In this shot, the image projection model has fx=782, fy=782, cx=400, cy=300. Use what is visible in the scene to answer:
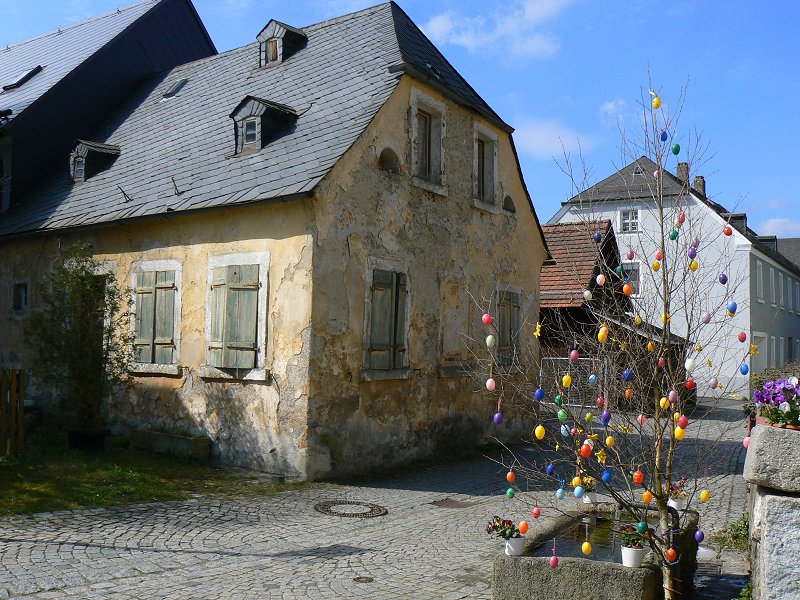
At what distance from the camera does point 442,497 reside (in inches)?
395

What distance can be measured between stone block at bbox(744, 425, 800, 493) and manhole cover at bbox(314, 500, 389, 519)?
526cm

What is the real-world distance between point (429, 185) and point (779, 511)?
9.50 m

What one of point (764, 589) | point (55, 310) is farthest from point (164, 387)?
point (764, 589)

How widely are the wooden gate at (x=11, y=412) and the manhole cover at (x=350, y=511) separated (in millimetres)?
4353

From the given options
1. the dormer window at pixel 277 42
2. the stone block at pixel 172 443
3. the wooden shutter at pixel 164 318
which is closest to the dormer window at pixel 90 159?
the dormer window at pixel 277 42

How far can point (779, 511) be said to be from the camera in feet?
13.2

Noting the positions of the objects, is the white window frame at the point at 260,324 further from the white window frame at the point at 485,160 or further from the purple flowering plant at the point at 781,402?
the purple flowering plant at the point at 781,402

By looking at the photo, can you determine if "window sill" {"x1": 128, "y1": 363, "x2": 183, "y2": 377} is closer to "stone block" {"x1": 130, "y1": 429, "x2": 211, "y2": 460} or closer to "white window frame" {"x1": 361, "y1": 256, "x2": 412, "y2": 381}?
"stone block" {"x1": 130, "y1": 429, "x2": 211, "y2": 460}

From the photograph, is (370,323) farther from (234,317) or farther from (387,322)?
(234,317)

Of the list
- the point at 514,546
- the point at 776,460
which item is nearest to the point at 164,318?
the point at 514,546

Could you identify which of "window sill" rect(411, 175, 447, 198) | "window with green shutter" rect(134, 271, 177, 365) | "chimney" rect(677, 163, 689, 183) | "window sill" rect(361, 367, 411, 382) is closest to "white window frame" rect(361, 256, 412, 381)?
"window sill" rect(361, 367, 411, 382)

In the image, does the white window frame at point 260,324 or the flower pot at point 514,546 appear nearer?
the flower pot at point 514,546

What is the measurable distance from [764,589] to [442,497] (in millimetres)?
6242

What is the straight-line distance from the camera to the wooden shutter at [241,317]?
438 inches
